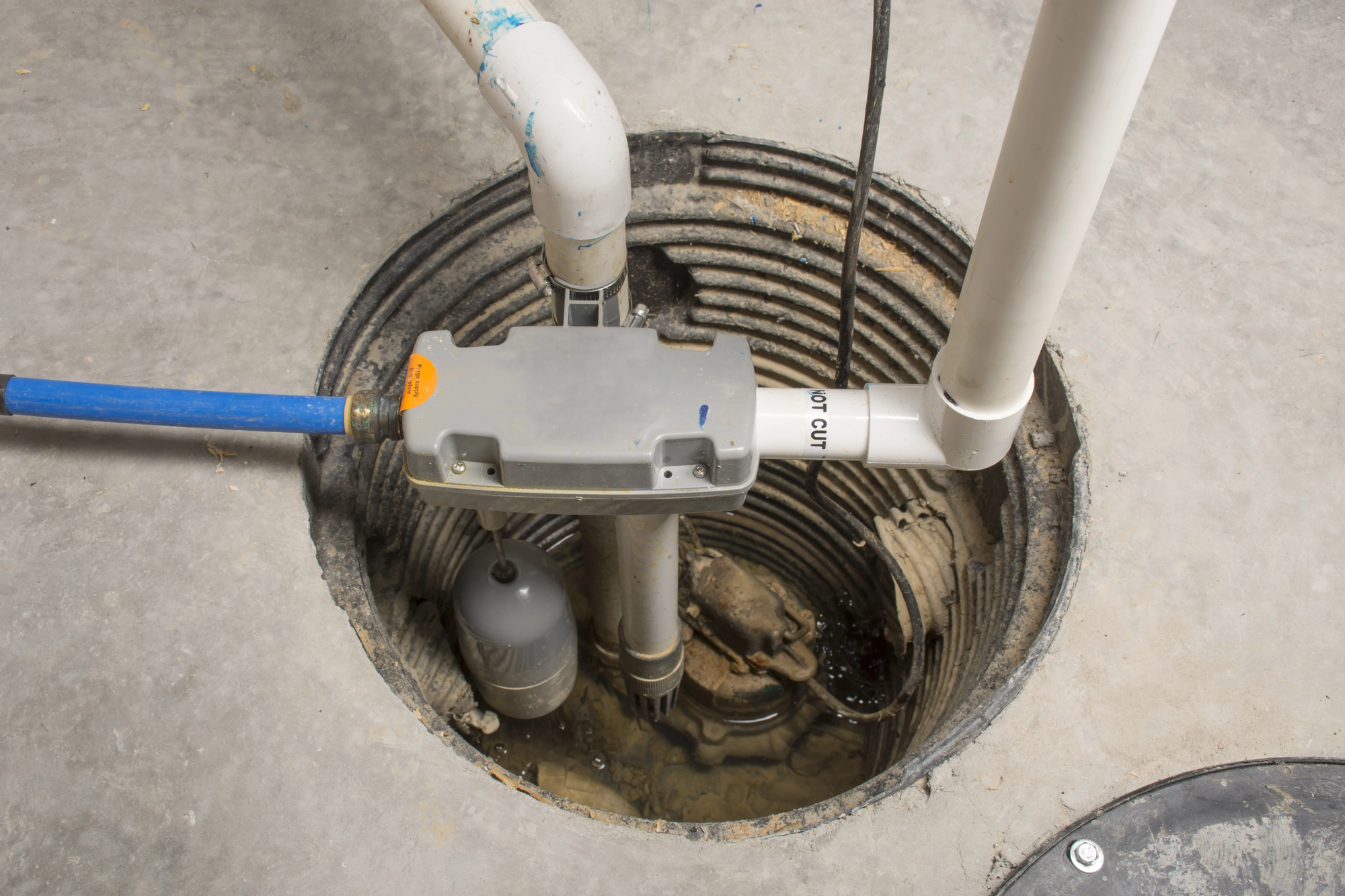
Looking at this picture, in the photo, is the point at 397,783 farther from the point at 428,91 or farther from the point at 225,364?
the point at 428,91

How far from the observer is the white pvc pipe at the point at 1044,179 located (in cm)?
100

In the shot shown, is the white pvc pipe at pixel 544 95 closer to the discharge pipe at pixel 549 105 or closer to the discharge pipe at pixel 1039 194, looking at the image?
the discharge pipe at pixel 549 105

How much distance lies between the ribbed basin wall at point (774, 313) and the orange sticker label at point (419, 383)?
61 cm

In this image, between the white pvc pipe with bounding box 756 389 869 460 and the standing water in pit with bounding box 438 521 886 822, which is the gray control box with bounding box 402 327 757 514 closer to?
the white pvc pipe with bounding box 756 389 869 460

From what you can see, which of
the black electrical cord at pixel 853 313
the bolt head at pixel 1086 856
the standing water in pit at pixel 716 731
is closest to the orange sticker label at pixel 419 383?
the black electrical cord at pixel 853 313

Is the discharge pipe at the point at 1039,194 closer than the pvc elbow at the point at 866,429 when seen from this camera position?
Yes

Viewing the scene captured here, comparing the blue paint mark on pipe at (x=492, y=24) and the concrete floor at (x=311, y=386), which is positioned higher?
the blue paint mark on pipe at (x=492, y=24)

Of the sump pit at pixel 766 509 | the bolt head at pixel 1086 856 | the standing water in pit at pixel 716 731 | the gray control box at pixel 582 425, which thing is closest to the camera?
the gray control box at pixel 582 425

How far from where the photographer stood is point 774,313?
9.17ft

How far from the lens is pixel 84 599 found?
5.65 feet

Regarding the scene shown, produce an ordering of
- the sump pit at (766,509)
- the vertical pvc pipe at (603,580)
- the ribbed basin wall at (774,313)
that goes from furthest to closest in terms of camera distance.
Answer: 1. the vertical pvc pipe at (603,580)
2. the ribbed basin wall at (774,313)
3. the sump pit at (766,509)

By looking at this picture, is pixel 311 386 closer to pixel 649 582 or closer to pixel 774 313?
pixel 649 582

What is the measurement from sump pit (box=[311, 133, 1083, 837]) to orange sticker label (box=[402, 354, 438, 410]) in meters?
0.52

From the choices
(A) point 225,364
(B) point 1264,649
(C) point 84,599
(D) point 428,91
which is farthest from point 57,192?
(B) point 1264,649
